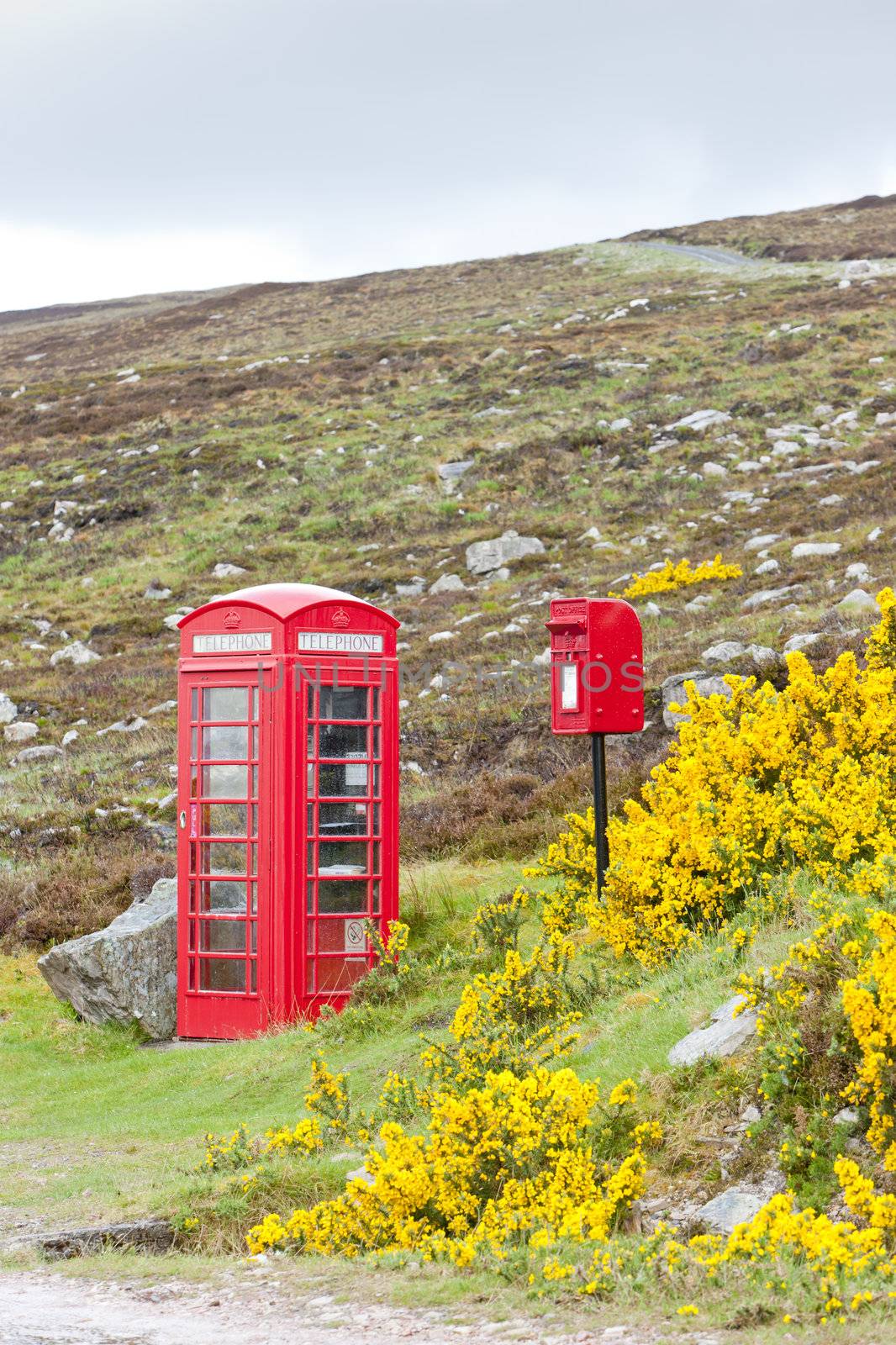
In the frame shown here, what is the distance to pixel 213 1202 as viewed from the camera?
17.6 ft

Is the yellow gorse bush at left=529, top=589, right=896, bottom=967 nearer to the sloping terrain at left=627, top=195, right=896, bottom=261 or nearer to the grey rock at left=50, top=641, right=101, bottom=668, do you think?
the grey rock at left=50, top=641, right=101, bottom=668

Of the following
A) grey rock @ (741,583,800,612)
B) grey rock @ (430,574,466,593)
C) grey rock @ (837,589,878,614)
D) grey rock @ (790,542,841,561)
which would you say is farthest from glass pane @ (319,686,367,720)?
grey rock @ (430,574,466,593)

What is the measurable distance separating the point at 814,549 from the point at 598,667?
10.6m

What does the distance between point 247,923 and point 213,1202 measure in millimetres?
3593

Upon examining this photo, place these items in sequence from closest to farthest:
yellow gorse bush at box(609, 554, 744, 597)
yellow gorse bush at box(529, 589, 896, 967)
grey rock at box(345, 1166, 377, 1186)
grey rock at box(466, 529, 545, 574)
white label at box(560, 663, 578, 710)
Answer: grey rock at box(345, 1166, 377, 1186) < yellow gorse bush at box(529, 589, 896, 967) < white label at box(560, 663, 578, 710) < yellow gorse bush at box(609, 554, 744, 597) < grey rock at box(466, 529, 545, 574)

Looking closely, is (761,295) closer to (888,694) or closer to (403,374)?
(403,374)

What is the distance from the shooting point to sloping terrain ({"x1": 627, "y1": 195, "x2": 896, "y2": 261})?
57.2 m

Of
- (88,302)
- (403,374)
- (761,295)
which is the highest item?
(88,302)

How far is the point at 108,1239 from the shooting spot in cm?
517

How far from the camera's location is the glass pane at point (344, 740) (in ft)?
29.5

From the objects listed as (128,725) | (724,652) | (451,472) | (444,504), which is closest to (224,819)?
(724,652)

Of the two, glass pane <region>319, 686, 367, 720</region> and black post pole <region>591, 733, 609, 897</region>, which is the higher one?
glass pane <region>319, 686, 367, 720</region>

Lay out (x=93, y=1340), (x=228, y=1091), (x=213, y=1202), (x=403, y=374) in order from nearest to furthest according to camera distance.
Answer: (x=93, y=1340) → (x=213, y=1202) → (x=228, y=1091) → (x=403, y=374)

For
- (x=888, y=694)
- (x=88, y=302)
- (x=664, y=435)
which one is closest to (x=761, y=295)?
(x=664, y=435)
